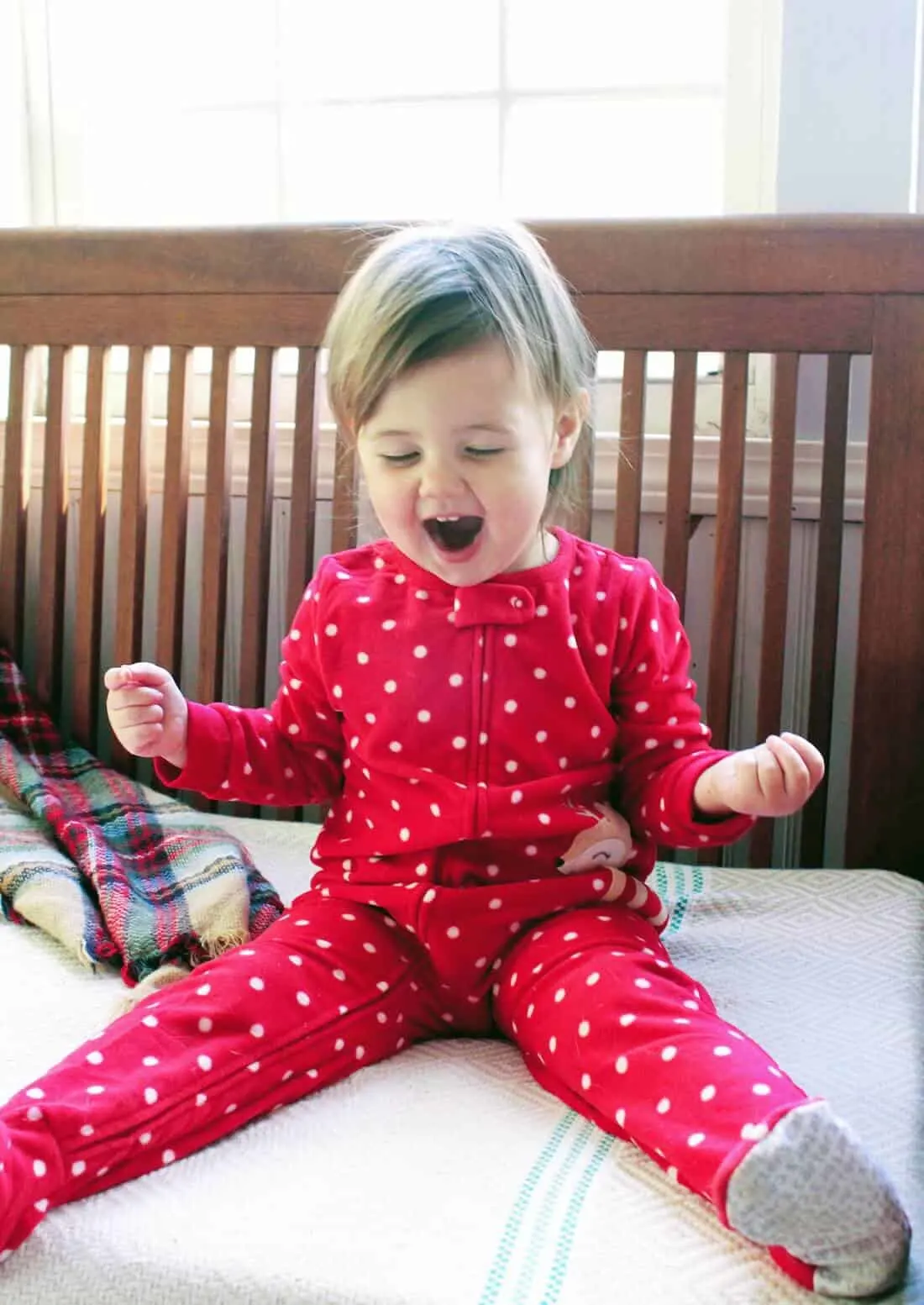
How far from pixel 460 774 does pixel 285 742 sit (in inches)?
6.6

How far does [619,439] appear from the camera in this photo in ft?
4.42

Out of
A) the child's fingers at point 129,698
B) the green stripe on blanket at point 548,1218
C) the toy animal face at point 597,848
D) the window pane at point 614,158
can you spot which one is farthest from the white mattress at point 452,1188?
the window pane at point 614,158

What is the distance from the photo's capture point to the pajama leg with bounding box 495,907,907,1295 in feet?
2.16

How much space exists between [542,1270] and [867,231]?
965mm

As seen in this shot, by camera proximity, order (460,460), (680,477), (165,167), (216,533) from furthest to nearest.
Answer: (165,167) < (216,533) < (680,477) < (460,460)

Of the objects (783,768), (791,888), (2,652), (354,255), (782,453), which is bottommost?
(791,888)

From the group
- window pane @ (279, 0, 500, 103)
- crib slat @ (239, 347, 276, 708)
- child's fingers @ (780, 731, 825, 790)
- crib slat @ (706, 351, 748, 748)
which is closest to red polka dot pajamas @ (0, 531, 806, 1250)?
child's fingers @ (780, 731, 825, 790)

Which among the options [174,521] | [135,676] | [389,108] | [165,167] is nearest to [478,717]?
[135,676]

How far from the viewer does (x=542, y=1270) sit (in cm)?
66

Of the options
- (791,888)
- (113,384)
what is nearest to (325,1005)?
(791,888)

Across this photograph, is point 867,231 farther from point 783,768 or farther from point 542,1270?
point 542,1270

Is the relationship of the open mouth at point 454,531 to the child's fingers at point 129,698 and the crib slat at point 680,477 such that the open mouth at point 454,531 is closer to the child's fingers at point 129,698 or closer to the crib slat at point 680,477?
the child's fingers at point 129,698

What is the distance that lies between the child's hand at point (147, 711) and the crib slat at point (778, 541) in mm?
582

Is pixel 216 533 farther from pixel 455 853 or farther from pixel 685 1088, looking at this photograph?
pixel 685 1088
